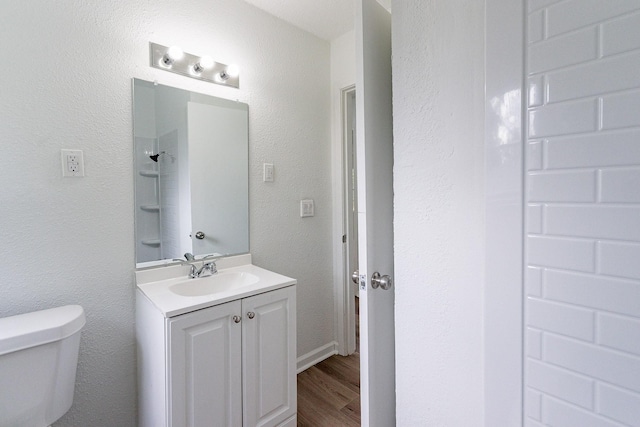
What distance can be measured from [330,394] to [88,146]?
6.25ft

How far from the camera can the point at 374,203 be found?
3.28 ft

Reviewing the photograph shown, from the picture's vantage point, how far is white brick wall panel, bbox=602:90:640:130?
549mm

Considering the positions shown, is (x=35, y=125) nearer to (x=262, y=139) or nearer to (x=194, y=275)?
(x=194, y=275)

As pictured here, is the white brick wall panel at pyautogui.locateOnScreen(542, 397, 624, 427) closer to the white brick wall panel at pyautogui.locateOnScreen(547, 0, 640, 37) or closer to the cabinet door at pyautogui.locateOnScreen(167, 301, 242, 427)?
the white brick wall panel at pyautogui.locateOnScreen(547, 0, 640, 37)

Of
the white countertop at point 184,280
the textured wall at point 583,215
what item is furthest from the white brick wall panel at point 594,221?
the white countertop at point 184,280

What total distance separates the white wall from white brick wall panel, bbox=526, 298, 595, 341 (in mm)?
1602

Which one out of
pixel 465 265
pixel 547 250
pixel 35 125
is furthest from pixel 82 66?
pixel 547 250

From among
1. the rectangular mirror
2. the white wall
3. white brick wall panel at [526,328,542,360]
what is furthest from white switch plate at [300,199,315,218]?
white brick wall panel at [526,328,542,360]

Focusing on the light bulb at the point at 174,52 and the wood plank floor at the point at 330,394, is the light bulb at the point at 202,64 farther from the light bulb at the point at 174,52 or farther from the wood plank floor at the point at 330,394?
the wood plank floor at the point at 330,394

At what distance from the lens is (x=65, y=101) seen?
1286 mm

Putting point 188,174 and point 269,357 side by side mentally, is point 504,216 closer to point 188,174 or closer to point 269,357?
point 269,357

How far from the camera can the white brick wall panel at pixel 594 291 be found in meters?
0.56

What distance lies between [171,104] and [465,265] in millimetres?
1572

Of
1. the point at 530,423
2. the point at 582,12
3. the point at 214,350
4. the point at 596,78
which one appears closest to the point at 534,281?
the point at 530,423
